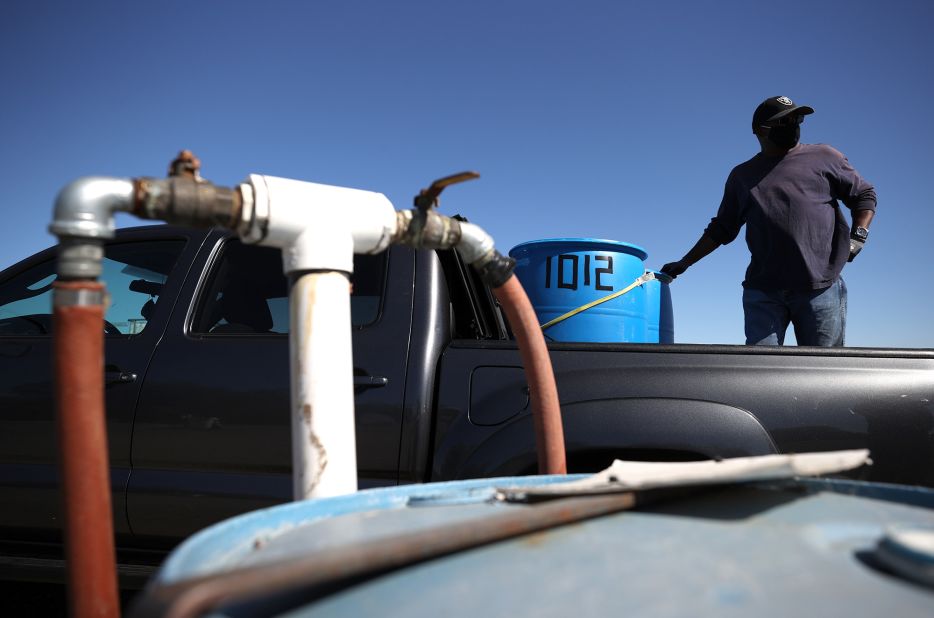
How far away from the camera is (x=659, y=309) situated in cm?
329

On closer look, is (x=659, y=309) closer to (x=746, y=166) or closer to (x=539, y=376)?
(x=746, y=166)

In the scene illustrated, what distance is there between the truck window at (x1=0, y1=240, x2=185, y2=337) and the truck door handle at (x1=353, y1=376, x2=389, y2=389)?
1127 mm

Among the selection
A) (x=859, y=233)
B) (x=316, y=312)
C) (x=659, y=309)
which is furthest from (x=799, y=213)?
(x=316, y=312)

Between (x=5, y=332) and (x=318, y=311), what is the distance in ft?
8.89

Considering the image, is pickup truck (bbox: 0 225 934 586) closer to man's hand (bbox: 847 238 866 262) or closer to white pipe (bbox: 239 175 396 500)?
white pipe (bbox: 239 175 396 500)

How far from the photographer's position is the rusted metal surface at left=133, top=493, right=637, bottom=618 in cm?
52

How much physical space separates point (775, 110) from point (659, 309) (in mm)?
1348

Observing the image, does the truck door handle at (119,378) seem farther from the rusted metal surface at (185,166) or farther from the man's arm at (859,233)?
the man's arm at (859,233)

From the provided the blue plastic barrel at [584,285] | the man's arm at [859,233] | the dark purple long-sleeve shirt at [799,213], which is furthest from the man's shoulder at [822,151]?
→ the blue plastic barrel at [584,285]

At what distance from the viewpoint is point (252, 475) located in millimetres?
2230

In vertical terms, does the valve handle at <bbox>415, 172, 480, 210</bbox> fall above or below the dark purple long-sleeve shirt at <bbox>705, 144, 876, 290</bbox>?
below

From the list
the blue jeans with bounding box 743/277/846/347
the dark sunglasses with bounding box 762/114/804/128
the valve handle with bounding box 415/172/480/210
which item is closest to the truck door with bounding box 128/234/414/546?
the valve handle with bounding box 415/172/480/210

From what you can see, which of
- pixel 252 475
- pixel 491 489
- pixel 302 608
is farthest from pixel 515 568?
pixel 252 475

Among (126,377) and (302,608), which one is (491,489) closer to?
(302,608)
